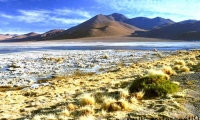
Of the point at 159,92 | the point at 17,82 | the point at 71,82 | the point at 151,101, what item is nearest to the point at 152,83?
the point at 159,92

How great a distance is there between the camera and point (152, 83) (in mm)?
10891

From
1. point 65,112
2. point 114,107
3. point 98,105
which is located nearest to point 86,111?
point 65,112

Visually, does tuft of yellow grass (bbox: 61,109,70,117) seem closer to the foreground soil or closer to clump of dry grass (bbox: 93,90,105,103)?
the foreground soil

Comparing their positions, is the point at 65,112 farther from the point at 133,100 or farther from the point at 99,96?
the point at 99,96

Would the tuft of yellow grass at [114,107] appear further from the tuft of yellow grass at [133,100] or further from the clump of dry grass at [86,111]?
the tuft of yellow grass at [133,100]

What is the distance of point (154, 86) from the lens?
10.5 metres

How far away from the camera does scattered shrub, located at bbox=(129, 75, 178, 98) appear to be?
33.9 ft

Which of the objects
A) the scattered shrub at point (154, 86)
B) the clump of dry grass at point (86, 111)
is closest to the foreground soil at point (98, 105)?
the clump of dry grass at point (86, 111)

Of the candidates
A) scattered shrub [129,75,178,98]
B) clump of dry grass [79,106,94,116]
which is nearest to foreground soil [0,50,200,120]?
clump of dry grass [79,106,94,116]

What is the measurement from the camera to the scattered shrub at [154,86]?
33.9 ft

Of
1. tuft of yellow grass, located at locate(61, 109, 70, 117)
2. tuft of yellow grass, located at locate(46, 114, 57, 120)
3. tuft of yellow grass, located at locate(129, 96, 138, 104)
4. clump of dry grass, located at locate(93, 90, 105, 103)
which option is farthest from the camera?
clump of dry grass, located at locate(93, 90, 105, 103)

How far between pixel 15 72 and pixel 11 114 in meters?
12.0

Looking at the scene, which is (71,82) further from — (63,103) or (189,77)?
(189,77)

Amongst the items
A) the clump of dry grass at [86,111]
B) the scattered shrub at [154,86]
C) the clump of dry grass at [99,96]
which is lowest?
the clump of dry grass at [99,96]
